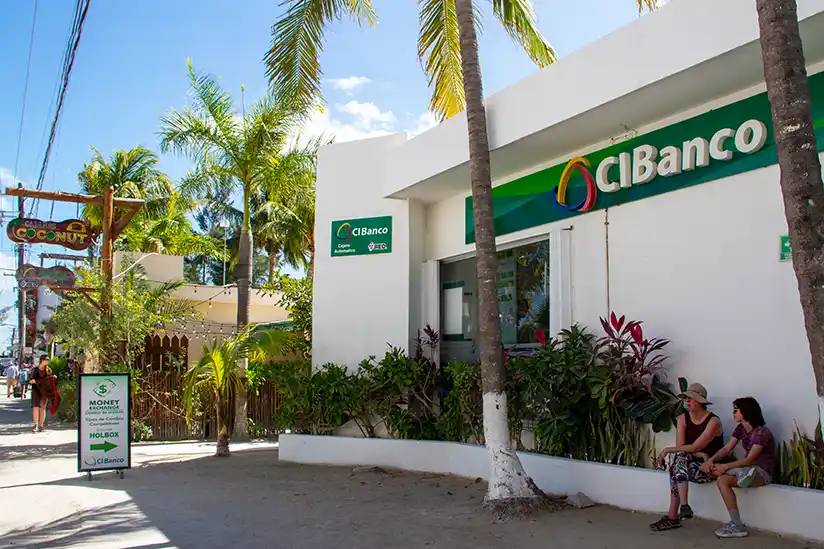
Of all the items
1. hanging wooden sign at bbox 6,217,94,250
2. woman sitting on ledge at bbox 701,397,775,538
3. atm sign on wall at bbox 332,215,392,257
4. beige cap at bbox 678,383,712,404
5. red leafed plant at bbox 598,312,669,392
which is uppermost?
hanging wooden sign at bbox 6,217,94,250

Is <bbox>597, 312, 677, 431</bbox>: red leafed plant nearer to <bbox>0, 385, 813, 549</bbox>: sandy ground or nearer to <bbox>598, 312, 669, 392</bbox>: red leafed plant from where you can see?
<bbox>598, 312, 669, 392</bbox>: red leafed plant

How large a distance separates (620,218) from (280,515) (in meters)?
5.07

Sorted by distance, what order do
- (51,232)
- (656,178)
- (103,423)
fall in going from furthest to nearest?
(51,232)
(103,423)
(656,178)

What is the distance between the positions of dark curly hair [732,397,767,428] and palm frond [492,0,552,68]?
5.81 metres

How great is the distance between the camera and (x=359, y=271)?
488 inches

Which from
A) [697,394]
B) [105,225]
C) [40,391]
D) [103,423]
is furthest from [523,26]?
[40,391]

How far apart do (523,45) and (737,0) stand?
4.16 meters

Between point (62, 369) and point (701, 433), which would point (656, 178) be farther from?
point (62, 369)

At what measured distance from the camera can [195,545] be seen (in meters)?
6.67

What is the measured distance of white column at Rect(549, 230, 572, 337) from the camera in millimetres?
9438

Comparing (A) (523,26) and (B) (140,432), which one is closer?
(A) (523,26)

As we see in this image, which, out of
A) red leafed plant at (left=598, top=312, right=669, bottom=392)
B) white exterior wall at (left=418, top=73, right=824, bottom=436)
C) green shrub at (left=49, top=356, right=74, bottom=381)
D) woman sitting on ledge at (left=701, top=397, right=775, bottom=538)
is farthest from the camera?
green shrub at (left=49, top=356, right=74, bottom=381)

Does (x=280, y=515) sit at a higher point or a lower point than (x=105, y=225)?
lower

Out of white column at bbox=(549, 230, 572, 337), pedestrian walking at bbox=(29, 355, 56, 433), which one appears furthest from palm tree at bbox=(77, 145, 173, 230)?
white column at bbox=(549, 230, 572, 337)
